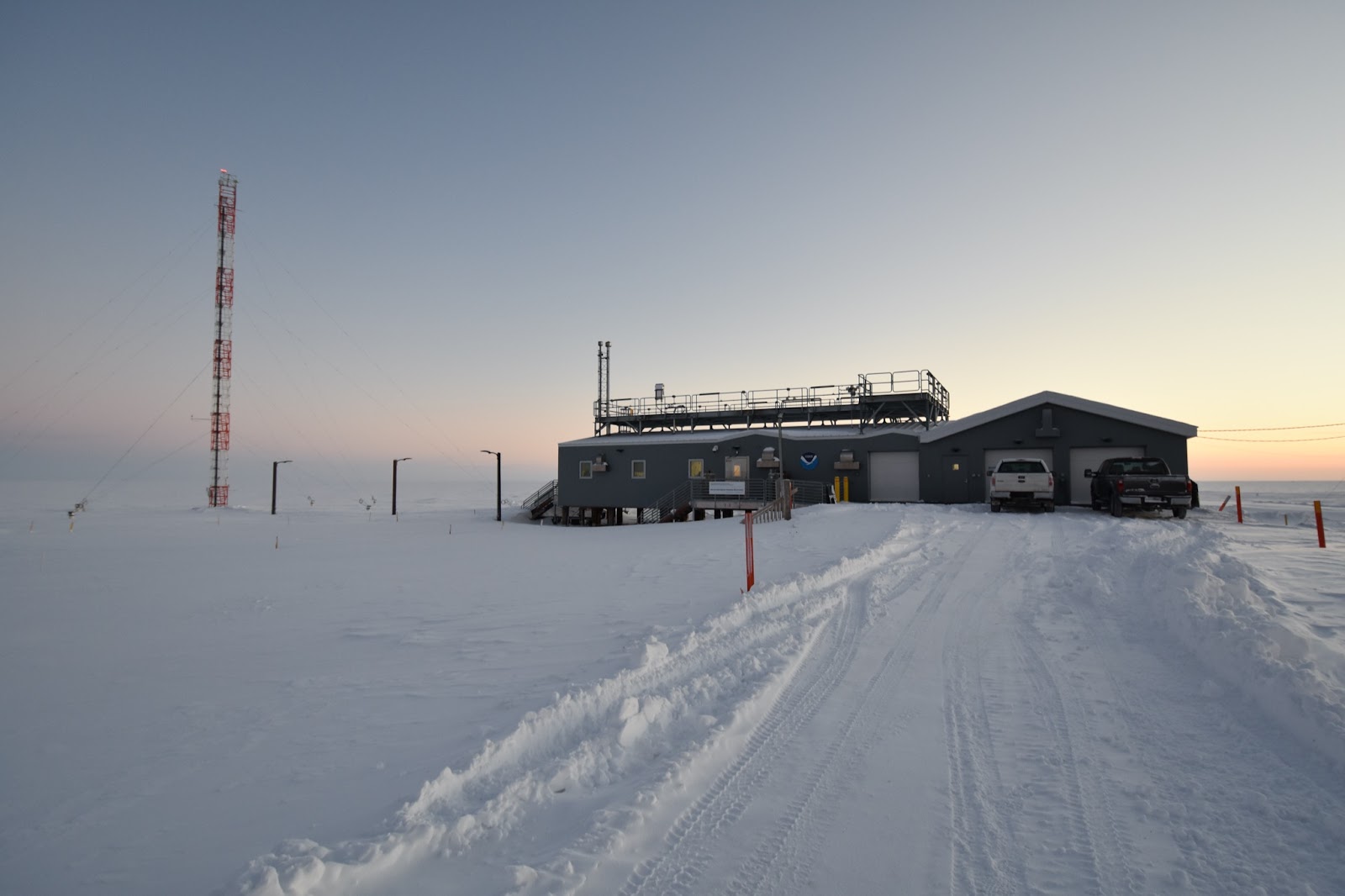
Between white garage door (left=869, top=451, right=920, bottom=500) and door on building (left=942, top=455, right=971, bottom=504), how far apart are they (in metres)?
1.26

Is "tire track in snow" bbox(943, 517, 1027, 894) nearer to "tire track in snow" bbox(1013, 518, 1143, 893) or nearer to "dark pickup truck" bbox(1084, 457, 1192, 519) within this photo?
"tire track in snow" bbox(1013, 518, 1143, 893)

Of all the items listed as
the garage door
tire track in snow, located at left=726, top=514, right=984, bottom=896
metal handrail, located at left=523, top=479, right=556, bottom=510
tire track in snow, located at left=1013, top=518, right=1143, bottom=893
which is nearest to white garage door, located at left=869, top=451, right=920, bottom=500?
the garage door

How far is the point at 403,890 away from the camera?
3.00m

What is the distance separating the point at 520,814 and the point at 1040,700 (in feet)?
13.8

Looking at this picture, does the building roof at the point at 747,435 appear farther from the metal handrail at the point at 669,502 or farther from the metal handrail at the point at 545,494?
the metal handrail at the point at 545,494

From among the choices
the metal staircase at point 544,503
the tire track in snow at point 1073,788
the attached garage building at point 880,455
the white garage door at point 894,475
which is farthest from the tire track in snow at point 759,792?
the metal staircase at point 544,503

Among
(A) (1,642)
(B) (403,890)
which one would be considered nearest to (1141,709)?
(B) (403,890)

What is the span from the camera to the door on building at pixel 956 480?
85.5 ft

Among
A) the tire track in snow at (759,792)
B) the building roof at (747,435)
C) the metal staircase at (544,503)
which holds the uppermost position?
the building roof at (747,435)

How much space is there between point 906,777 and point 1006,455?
2483 cm

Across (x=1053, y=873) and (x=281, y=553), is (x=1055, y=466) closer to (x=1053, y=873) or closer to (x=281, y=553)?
(x=1053, y=873)

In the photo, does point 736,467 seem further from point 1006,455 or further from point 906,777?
point 906,777

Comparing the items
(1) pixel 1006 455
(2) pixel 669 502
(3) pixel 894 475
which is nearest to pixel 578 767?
(1) pixel 1006 455

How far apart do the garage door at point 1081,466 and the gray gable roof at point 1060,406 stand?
144 cm
